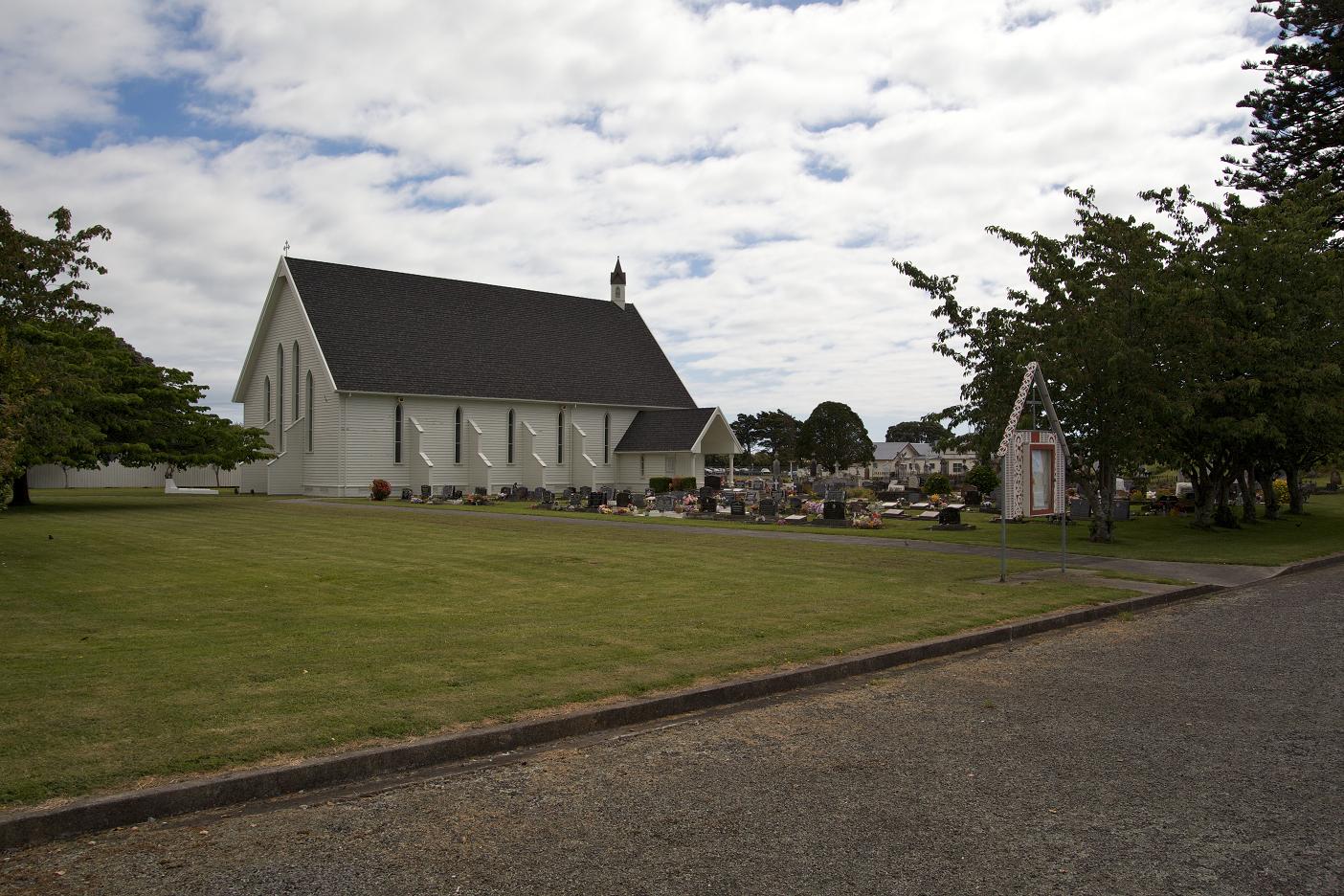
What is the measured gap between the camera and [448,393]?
46625 millimetres

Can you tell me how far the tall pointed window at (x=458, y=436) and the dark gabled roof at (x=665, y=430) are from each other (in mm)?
9924

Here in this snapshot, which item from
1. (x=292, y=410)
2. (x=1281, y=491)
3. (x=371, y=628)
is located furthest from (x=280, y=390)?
(x=1281, y=491)

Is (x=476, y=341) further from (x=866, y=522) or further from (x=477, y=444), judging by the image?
(x=866, y=522)

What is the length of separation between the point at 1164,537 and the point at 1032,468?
11.4 meters

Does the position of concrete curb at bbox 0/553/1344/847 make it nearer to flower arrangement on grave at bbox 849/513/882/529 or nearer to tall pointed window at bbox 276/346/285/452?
flower arrangement on grave at bbox 849/513/882/529

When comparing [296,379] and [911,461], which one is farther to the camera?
[911,461]

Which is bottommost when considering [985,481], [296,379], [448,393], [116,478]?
[985,481]

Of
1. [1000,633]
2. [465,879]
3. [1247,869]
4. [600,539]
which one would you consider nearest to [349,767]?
[465,879]

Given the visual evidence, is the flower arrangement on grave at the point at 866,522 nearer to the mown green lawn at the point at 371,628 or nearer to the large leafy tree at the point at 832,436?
the mown green lawn at the point at 371,628

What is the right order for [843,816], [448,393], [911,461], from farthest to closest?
[911,461] → [448,393] → [843,816]

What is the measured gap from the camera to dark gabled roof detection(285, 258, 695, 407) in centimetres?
4531

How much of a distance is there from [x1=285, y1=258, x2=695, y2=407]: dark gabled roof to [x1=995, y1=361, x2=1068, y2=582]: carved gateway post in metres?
34.3

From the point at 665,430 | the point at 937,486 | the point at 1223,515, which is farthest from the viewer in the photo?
the point at 665,430

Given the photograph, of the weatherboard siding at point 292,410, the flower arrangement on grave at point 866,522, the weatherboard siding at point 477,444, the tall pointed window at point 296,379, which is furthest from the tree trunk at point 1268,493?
the tall pointed window at point 296,379
